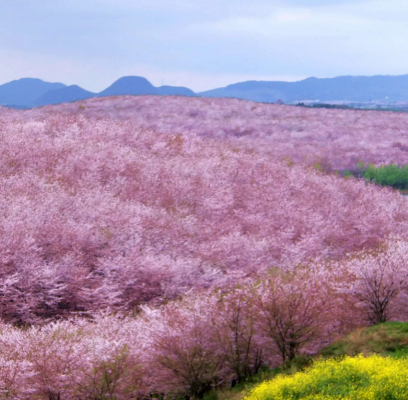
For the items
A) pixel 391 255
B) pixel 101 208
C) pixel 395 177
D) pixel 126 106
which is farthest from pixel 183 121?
pixel 391 255

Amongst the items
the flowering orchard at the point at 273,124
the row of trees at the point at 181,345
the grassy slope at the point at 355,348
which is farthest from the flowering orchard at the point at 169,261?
the flowering orchard at the point at 273,124

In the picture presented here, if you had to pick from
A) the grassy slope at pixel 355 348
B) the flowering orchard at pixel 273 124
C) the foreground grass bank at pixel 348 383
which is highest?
the flowering orchard at pixel 273 124

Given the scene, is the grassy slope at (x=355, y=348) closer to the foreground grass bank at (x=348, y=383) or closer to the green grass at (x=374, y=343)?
the green grass at (x=374, y=343)

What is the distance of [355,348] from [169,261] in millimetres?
9476

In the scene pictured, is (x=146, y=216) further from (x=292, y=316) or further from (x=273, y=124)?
(x=273, y=124)

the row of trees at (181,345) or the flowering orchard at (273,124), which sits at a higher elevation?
the flowering orchard at (273,124)

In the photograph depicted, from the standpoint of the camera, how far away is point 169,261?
21859 millimetres

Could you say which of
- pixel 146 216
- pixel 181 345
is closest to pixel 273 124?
pixel 146 216

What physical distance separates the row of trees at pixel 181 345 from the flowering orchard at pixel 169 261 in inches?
1.7

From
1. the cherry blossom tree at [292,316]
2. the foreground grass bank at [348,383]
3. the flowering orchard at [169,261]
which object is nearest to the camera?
the foreground grass bank at [348,383]

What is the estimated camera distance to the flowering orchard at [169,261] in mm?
13602

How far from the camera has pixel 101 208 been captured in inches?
1040

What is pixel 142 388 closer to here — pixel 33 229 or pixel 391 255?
pixel 391 255

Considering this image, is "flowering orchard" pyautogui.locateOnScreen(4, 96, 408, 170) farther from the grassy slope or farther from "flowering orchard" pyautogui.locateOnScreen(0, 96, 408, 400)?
the grassy slope
